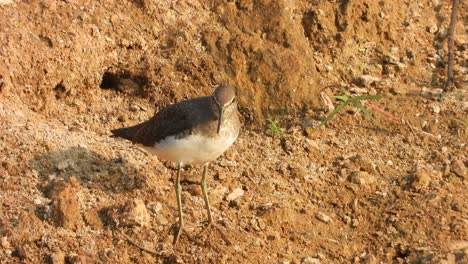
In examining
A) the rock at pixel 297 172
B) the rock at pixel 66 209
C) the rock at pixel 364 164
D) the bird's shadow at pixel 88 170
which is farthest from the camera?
the rock at pixel 364 164

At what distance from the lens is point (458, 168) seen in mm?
8078

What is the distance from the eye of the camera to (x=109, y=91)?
883 cm

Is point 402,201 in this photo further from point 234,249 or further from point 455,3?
point 455,3

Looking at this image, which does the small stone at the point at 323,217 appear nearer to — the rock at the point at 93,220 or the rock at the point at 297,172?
the rock at the point at 297,172

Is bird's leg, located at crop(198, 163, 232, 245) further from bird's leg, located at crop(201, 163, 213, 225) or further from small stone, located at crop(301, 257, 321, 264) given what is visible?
small stone, located at crop(301, 257, 321, 264)

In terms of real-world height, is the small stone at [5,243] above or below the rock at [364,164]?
below

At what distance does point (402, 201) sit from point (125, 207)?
2.75 metres

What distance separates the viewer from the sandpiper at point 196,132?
7039mm

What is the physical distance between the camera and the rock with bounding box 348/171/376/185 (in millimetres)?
7914

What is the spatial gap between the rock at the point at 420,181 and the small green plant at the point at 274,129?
4.93 ft

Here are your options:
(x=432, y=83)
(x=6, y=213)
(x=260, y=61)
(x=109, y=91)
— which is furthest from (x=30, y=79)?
(x=432, y=83)

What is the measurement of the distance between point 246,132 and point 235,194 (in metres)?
1.09

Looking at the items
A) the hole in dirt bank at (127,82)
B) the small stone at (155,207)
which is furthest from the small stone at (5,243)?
the hole in dirt bank at (127,82)

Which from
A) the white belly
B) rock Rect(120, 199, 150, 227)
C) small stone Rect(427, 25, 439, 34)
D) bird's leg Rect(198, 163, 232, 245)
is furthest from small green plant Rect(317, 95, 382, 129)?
rock Rect(120, 199, 150, 227)
